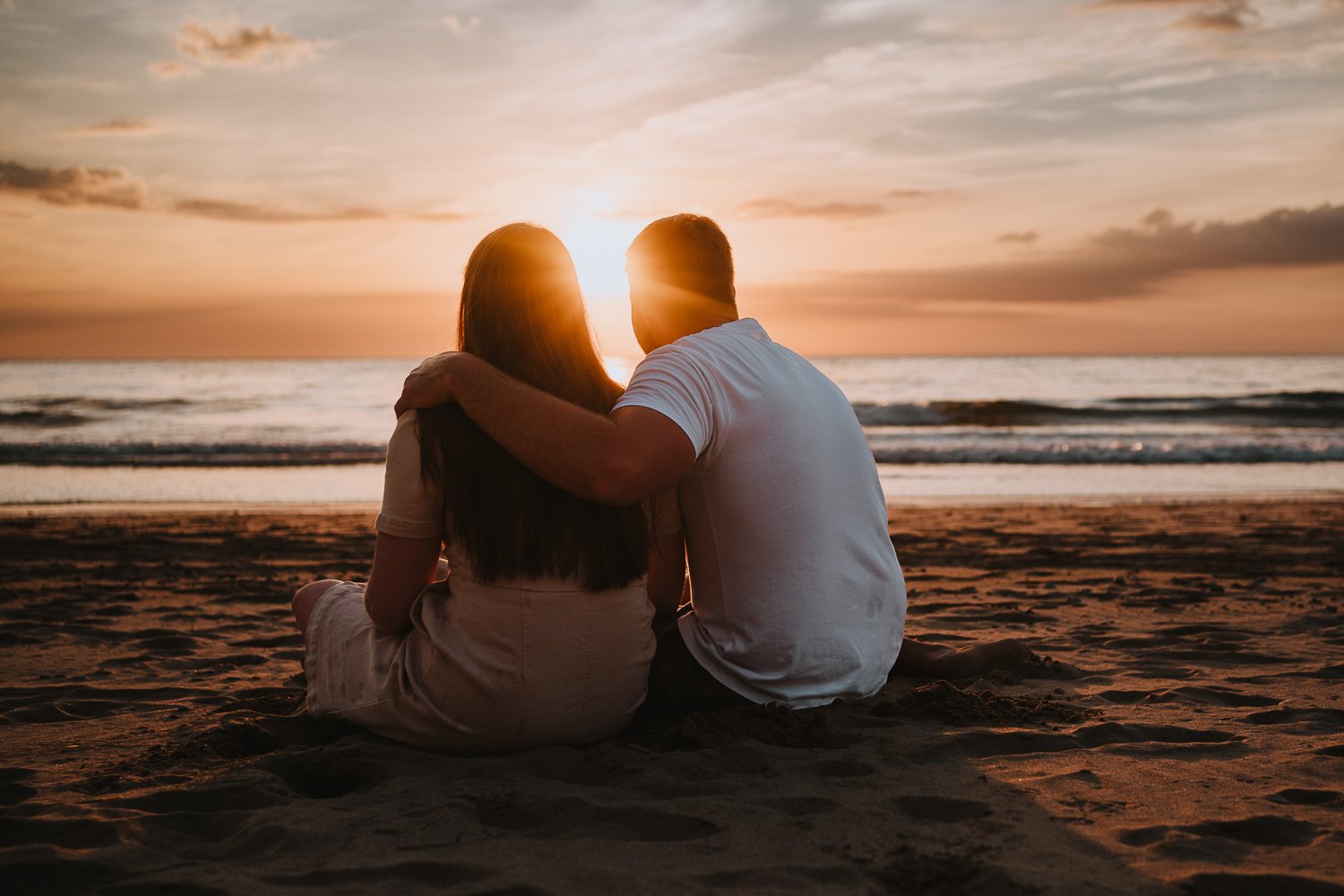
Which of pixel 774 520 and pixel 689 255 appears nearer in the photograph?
pixel 774 520

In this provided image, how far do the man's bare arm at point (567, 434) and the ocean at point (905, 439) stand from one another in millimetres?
512

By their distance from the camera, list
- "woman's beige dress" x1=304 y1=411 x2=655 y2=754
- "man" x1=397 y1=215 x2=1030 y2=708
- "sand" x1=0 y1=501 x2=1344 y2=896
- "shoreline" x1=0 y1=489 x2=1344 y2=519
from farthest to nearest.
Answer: "shoreline" x1=0 y1=489 x2=1344 y2=519, "woman's beige dress" x1=304 y1=411 x2=655 y2=754, "man" x1=397 y1=215 x2=1030 y2=708, "sand" x1=0 y1=501 x2=1344 y2=896

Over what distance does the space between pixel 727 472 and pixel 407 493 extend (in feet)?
2.77

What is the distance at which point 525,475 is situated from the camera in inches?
98.5

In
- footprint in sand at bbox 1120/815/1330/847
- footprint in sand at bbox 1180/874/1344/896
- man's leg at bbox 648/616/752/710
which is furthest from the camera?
man's leg at bbox 648/616/752/710

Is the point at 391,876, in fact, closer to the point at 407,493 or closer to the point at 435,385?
the point at 407,493

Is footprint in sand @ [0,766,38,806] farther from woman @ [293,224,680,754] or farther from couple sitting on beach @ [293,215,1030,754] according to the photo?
woman @ [293,224,680,754]

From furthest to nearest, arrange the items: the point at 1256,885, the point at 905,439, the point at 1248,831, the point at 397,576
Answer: the point at 905,439 < the point at 397,576 < the point at 1248,831 < the point at 1256,885

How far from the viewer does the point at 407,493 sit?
249 centimetres

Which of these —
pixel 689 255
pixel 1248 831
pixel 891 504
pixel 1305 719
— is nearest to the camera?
pixel 1248 831

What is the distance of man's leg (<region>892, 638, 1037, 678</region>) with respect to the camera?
12.0 feet

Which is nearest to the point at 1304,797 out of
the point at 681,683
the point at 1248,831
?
the point at 1248,831

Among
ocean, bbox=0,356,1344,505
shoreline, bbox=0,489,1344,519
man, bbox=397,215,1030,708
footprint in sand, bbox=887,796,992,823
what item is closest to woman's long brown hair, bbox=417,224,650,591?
man, bbox=397,215,1030,708

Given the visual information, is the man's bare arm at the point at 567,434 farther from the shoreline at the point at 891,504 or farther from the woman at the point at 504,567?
the shoreline at the point at 891,504
